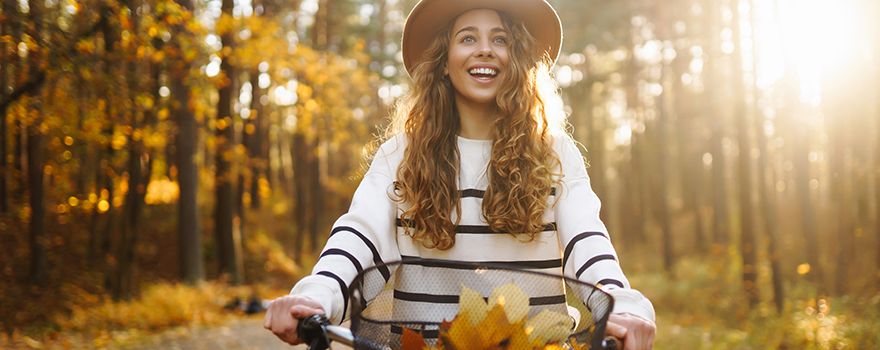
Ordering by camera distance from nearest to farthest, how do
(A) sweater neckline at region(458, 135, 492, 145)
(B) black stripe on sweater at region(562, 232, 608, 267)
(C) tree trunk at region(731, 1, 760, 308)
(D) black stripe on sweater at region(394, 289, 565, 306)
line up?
1. (D) black stripe on sweater at region(394, 289, 565, 306)
2. (B) black stripe on sweater at region(562, 232, 608, 267)
3. (A) sweater neckline at region(458, 135, 492, 145)
4. (C) tree trunk at region(731, 1, 760, 308)

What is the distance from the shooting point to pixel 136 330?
438 inches

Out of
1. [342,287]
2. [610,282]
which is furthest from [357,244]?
[610,282]

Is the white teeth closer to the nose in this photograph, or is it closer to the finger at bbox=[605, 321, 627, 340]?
the nose

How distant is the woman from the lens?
216 cm

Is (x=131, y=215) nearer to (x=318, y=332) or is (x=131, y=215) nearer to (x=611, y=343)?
(x=318, y=332)

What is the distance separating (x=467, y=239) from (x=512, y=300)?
2.52ft

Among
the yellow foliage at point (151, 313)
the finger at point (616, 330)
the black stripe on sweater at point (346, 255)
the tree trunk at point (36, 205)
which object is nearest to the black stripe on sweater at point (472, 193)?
the black stripe on sweater at point (346, 255)

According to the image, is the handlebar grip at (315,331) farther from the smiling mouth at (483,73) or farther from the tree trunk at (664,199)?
the tree trunk at (664,199)

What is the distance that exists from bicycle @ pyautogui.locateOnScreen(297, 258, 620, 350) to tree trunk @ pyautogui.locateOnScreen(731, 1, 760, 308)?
1192 centimetres

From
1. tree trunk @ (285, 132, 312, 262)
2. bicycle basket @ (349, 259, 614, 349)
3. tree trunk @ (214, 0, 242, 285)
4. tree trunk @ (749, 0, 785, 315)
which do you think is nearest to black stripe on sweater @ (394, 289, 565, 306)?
bicycle basket @ (349, 259, 614, 349)

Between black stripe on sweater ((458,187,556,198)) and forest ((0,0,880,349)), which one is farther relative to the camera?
forest ((0,0,880,349))

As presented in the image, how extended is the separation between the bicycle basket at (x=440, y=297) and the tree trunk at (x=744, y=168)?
11913mm

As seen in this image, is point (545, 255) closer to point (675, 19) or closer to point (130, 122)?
point (130, 122)

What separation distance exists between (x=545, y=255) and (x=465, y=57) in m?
0.71
